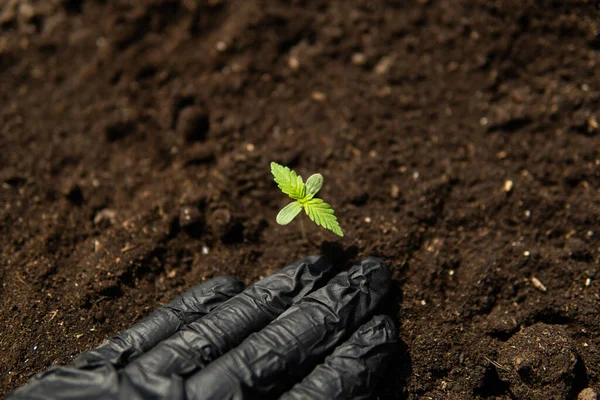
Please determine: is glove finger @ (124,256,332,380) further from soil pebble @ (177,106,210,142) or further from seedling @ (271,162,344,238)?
soil pebble @ (177,106,210,142)

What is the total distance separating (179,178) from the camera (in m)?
3.24

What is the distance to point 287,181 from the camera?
2.48m

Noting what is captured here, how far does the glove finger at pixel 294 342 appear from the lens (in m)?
2.12

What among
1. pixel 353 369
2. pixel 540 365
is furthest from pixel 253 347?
pixel 540 365

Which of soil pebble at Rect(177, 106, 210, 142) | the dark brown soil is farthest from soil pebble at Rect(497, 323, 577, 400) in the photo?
soil pebble at Rect(177, 106, 210, 142)

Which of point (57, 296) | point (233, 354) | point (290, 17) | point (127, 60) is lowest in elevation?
point (233, 354)

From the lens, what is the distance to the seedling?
8.05 ft

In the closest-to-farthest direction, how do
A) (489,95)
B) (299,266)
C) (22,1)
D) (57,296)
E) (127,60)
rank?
(299,266) < (57,296) < (489,95) < (127,60) < (22,1)

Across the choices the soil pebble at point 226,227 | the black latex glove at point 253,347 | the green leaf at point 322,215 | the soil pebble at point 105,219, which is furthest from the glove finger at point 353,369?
the soil pebble at point 105,219

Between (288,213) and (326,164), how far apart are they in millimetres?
852

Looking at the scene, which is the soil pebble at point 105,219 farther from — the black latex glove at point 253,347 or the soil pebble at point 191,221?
the black latex glove at point 253,347

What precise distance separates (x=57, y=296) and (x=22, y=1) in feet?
9.21

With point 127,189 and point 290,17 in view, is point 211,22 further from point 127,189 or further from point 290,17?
point 127,189

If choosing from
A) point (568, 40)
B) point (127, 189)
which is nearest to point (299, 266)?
point (127, 189)
